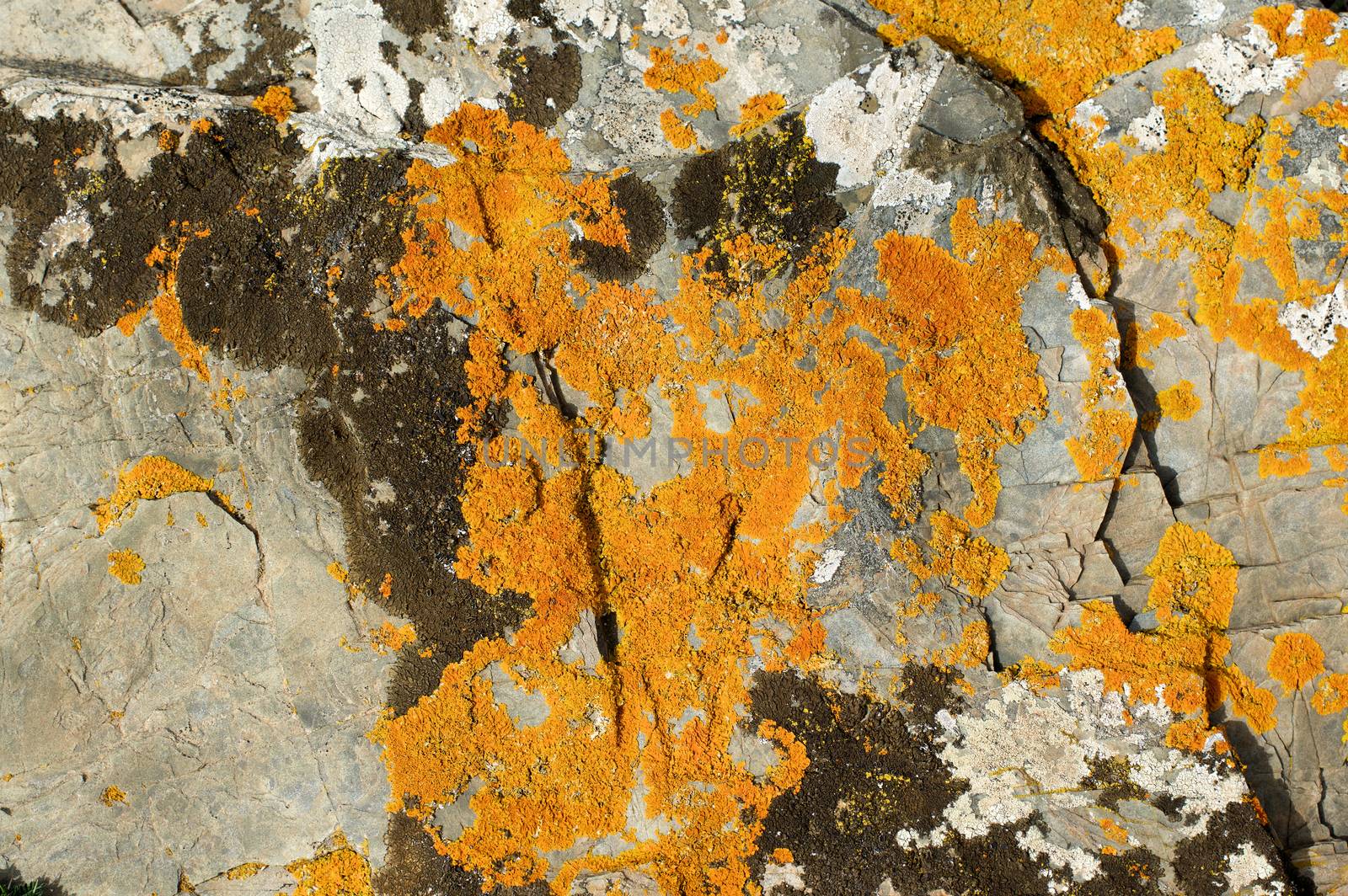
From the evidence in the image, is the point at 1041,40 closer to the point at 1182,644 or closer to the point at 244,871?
the point at 1182,644

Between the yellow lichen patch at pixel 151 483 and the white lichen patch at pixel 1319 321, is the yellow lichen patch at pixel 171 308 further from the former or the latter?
the white lichen patch at pixel 1319 321

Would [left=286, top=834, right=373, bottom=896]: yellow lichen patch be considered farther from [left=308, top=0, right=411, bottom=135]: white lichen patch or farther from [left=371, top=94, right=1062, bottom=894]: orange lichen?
[left=308, top=0, right=411, bottom=135]: white lichen patch

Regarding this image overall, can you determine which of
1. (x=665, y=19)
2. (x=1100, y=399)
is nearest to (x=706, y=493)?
(x=1100, y=399)

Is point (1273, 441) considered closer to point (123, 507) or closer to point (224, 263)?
point (224, 263)

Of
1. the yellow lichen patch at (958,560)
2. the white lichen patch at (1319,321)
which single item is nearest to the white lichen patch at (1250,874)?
the yellow lichen patch at (958,560)

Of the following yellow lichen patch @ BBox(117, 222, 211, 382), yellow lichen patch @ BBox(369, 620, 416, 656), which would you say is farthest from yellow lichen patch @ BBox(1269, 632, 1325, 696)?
yellow lichen patch @ BBox(117, 222, 211, 382)

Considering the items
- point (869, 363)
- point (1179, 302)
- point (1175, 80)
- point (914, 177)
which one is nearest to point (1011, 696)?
point (869, 363)
